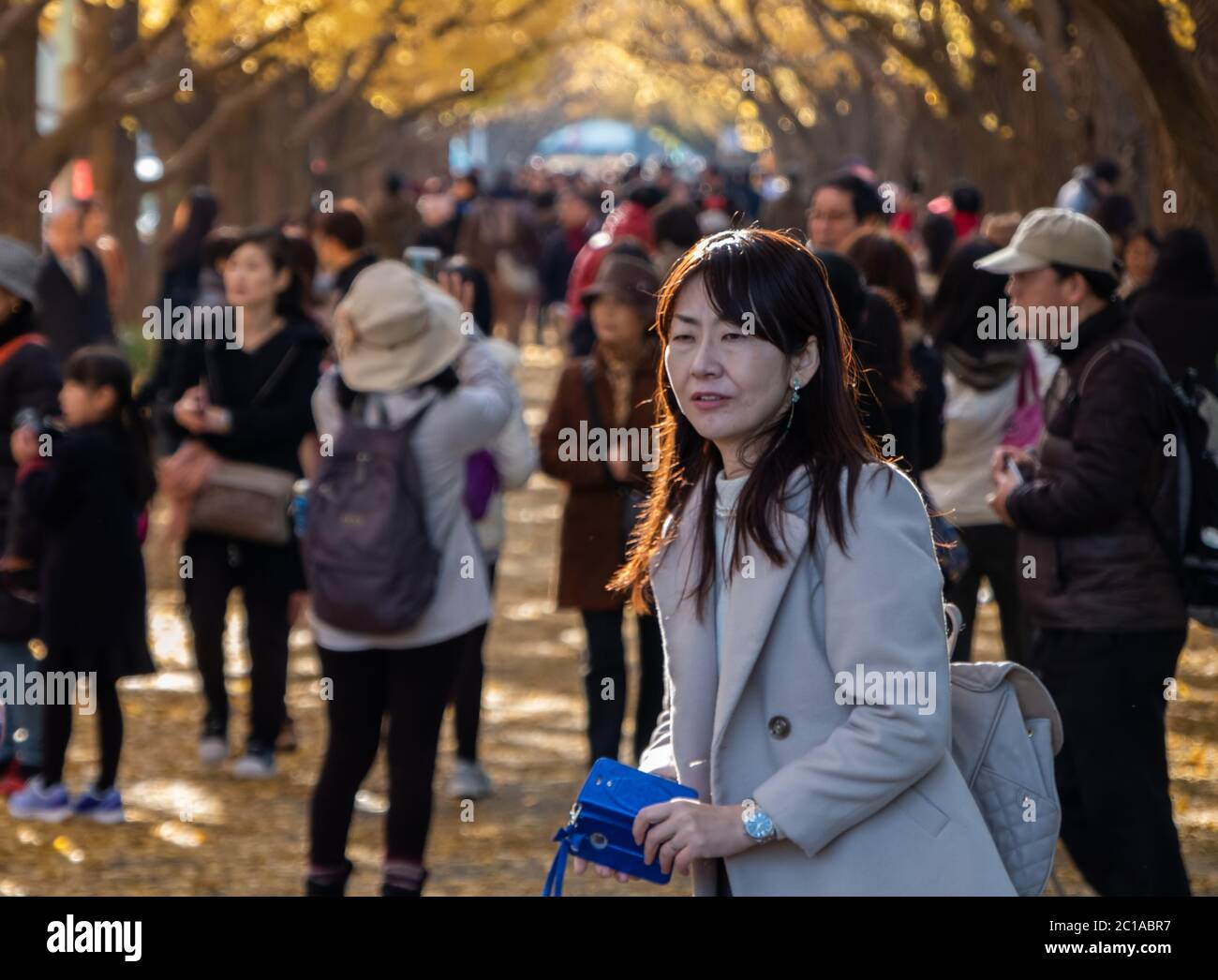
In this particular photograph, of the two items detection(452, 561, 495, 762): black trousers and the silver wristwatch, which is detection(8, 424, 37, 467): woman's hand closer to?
detection(452, 561, 495, 762): black trousers

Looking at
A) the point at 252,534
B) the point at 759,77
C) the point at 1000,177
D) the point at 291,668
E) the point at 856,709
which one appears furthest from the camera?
the point at 759,77

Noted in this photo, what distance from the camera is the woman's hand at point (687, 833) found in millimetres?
3082

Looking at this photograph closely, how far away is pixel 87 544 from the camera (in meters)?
7.32

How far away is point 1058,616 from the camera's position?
5387 millimetres

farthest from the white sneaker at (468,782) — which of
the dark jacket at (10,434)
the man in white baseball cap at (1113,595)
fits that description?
the man in white baseball cap at (1113,595)

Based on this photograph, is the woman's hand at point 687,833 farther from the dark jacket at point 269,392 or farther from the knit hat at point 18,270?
the knit hat at point 18,270

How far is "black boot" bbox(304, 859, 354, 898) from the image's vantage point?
563cm

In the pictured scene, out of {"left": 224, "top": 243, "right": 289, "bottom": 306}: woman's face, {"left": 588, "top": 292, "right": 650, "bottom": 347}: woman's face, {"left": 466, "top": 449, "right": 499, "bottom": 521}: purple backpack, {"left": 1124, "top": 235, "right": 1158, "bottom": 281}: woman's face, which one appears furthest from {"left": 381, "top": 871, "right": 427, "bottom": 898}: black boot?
{"left": 1124, "top": 235, "right": 1158, "bottom": 281}: woman's face

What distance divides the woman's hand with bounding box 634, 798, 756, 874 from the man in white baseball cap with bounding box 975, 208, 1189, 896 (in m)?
2.40
